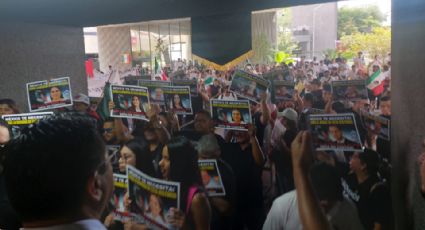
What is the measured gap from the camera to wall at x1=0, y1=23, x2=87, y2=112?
264 centimetres

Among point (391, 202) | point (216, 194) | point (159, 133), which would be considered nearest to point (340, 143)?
point (391, 202)

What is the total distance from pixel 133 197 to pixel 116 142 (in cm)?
40

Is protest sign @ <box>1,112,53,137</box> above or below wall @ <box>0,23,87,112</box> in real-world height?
below

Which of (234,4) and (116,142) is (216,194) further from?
(234,4)

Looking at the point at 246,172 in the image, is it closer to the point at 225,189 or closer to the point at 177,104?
the point at 225,189

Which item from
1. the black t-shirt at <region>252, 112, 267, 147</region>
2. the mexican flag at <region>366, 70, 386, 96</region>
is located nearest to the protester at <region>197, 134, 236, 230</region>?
the black t-shirt at <region>252, 112, 267, 147</region>

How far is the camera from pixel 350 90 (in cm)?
266

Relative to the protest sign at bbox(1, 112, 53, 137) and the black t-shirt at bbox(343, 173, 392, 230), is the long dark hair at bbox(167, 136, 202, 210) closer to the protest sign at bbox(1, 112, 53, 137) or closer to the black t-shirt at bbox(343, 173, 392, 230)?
the black t-shirt at bbox(343, 173, 392, 230)

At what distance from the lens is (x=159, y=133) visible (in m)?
2.03

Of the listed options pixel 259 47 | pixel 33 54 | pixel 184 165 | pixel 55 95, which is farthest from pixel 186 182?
pixel 259 47

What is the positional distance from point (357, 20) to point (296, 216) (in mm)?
29636

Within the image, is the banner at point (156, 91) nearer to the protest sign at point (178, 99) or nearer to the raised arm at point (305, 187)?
the protest sign at point (178, 99)

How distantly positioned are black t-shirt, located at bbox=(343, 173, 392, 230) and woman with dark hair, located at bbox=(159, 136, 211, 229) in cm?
64

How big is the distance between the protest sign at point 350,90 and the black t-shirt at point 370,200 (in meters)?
1.00
